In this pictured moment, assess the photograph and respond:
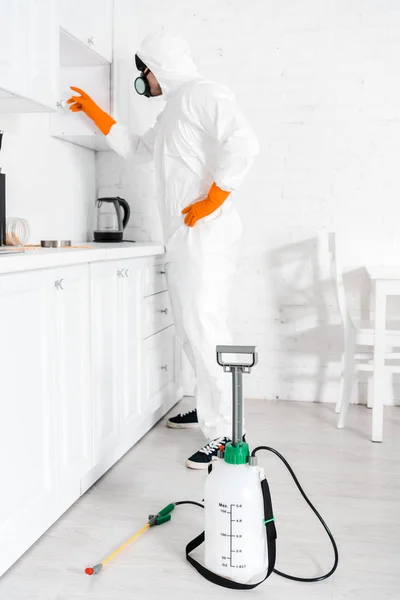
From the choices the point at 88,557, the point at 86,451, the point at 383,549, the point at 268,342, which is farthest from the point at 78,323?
the point at 268,342

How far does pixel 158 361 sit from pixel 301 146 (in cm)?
134

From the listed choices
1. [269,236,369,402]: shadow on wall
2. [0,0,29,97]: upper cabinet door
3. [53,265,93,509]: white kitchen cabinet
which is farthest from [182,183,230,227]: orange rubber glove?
[269,236,369,402]: shadow on wall

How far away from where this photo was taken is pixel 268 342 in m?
3.43

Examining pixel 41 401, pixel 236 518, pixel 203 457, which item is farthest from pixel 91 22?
pixel 236 518

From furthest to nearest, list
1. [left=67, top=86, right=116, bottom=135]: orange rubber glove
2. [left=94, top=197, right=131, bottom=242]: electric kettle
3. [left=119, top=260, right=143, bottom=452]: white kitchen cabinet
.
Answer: [left=94, top=197, right=131, bottom=242]: electric kettle, [left=67, top=86, right=116, bottom=135]: orange rubber glove, [left=119, top=260, right=143, bottom=452]: white kitchen cabinet

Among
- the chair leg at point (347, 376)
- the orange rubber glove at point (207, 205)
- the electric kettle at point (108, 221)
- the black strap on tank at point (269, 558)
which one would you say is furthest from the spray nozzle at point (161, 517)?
the electric kettle at point (108, 221)

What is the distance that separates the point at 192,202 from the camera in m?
2.56

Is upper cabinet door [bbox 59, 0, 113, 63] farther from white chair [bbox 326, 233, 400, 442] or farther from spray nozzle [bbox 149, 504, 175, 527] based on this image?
spray nozzle [bbox 149, 504, 175, 527]

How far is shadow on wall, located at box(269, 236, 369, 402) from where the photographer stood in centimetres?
335

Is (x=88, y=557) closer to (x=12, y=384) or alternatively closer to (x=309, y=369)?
(x=12, y=384)

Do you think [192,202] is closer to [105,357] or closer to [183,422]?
[105,357]

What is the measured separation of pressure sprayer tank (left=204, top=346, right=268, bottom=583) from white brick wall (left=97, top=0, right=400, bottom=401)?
6.04 ft

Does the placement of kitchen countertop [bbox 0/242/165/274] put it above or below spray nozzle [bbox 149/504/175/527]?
→ above

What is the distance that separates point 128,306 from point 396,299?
151cm
